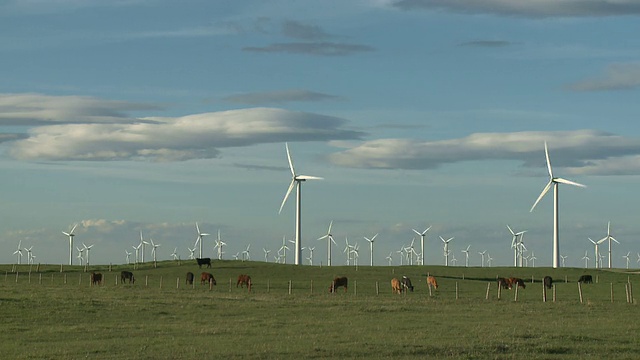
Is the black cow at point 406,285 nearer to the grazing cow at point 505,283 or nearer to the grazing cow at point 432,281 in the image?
the grazing cow at point 432,281

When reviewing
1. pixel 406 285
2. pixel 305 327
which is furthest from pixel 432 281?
pixel 305 327

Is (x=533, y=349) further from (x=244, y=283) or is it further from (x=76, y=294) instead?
→ (x=244, y=283)

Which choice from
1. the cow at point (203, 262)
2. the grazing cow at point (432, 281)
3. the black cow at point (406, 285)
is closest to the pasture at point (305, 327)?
the black cow at point (406, 285)

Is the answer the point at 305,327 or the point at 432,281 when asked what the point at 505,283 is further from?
the point at 305,327

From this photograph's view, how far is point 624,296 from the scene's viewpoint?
271 feet

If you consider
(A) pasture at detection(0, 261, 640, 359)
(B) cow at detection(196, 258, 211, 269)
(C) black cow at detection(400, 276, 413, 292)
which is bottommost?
(A) pasture at detection(0, 261, 640, 359)

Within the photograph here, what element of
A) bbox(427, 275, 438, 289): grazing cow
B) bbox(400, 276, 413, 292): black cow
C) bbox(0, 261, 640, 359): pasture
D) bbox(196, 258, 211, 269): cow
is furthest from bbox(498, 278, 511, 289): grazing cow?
bbox(196, 258, 211, 269): cow

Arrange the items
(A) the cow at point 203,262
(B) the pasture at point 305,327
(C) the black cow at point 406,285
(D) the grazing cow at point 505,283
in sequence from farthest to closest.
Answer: (A) the cow at point 203,262 → (D) the grazing cow at point 505,283 → (C) the black cow at point 406,285 → (B) the pasture at point 305,327

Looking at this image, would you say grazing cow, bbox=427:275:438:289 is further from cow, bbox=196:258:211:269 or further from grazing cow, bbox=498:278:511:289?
cow, bbox=196:258:211:269

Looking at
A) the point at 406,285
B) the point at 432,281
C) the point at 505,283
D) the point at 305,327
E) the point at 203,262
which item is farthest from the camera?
the point at 203,262

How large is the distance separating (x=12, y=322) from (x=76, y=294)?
22.0 m

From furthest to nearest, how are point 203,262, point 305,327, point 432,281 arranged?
point 203,262
point 432,281
point 305,327

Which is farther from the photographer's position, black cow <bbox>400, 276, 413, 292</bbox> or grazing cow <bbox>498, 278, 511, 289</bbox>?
grazing cow <bbox>498, 278, 511, 289</bbox>

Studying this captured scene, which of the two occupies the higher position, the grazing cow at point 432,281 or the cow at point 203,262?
the cow at point 203,262
